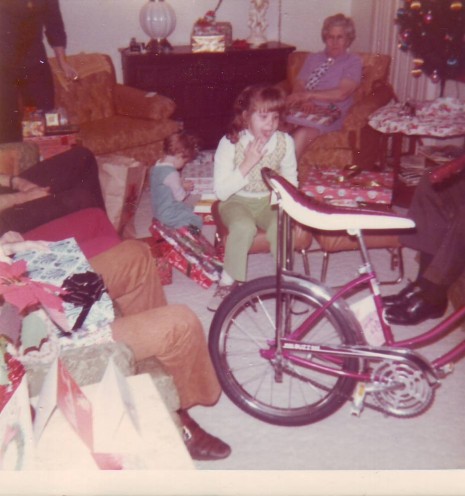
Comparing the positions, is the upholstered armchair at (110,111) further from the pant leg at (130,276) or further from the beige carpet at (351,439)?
the beige carpet at (351,439)

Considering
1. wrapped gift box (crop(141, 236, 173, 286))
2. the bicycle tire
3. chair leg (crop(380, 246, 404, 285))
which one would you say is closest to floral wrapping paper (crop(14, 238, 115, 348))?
the bicycle tire

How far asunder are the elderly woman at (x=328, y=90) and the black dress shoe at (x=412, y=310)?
6.21 feet

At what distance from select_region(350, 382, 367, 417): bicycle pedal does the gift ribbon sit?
0.95 meters

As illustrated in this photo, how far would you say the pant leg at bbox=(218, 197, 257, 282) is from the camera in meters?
2.73

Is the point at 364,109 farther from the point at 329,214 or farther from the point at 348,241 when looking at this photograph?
the point at 329,214

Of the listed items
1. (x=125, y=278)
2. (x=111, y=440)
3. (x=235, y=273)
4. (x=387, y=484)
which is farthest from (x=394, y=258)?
(x=111, y=440)

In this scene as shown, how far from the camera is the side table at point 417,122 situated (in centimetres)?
389

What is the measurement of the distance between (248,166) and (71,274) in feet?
3.59

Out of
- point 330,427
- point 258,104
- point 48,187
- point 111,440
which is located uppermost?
point 258,104

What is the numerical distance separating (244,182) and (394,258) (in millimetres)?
1082

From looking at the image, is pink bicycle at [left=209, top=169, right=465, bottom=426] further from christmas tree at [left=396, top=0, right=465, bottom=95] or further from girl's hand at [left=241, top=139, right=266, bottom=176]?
christmas tree at [left=396, top=0, right=465, bottom=95]

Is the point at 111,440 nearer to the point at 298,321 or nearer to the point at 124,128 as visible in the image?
the point at 298,321

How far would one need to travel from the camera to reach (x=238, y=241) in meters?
2.73

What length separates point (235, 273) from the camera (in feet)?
9.05
